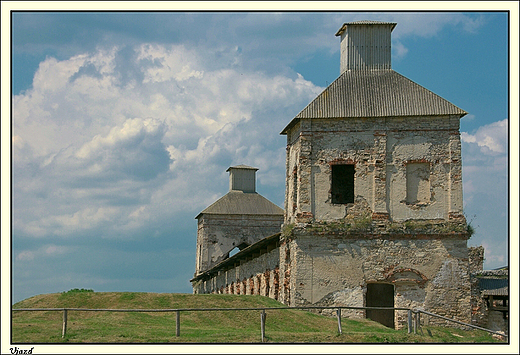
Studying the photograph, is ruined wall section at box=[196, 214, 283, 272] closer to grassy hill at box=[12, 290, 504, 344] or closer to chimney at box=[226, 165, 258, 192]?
chimney at box=[226, 165, 258, 192]

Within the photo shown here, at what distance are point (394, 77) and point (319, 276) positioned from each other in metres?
7.85

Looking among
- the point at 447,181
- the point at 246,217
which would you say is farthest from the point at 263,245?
the point at 246,217

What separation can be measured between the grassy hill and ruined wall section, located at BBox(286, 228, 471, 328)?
3.45 ft

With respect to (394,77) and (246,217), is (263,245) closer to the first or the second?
(394,77)

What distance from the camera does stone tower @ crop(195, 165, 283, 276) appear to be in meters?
47.5

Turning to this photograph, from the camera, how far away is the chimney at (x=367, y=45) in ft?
90.1

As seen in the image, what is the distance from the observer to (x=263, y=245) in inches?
1209

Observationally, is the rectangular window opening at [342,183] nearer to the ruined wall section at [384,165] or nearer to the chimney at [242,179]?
the ruined wall section at [384,165]

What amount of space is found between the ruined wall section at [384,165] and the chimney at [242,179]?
24.9 meters

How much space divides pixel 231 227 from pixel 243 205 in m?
1.73

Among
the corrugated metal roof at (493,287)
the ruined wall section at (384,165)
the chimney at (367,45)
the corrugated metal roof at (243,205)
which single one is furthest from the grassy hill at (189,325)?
the corrugated metal roof at (243,205)

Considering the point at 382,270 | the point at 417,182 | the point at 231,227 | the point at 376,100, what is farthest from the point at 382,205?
the point at 231,227

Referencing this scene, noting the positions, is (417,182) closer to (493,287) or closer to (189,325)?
(493,287)

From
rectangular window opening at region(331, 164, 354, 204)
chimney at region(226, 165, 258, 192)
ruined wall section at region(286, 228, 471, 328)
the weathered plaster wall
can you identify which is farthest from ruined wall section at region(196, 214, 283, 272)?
ruined wall section at region(286, 228, 471, 328)
